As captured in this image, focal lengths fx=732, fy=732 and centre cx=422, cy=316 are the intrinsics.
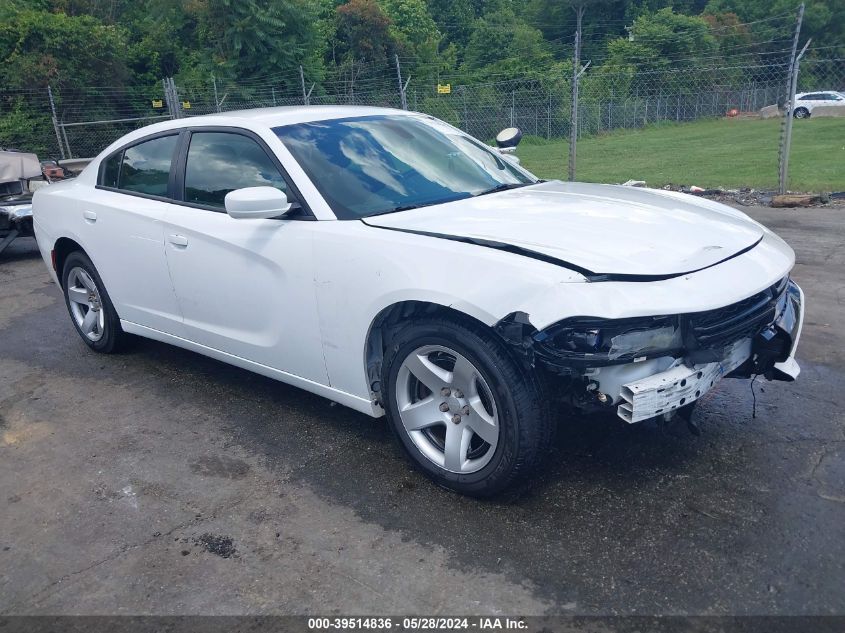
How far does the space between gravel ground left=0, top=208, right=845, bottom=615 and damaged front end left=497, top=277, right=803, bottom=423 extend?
0.50m

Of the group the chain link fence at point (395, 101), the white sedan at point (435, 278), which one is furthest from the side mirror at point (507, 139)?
the chain link fence at point (395, 101)

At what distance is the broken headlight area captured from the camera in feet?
8.69

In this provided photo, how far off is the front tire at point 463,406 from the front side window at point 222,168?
1.17 metres

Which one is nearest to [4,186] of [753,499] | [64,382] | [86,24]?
[64,382]

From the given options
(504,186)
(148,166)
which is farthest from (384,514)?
(148,166)

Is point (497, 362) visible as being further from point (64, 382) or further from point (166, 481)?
point (64, 382)

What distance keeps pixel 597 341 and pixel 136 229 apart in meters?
2.97

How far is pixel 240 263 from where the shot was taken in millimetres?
3748

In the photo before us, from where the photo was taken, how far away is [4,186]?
29.6 feet

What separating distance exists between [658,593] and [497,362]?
38.3 inches

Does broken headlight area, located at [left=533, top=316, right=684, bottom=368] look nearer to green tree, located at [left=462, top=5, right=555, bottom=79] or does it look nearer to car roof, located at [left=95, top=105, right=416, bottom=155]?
car roof, located at [left=95, top=105, right=416, bottom=155]

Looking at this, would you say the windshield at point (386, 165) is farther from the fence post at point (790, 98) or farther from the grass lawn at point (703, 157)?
the grass lawn at point (703, 157)

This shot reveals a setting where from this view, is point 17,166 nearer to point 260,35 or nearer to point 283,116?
point 283,116

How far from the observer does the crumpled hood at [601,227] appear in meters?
2.83
